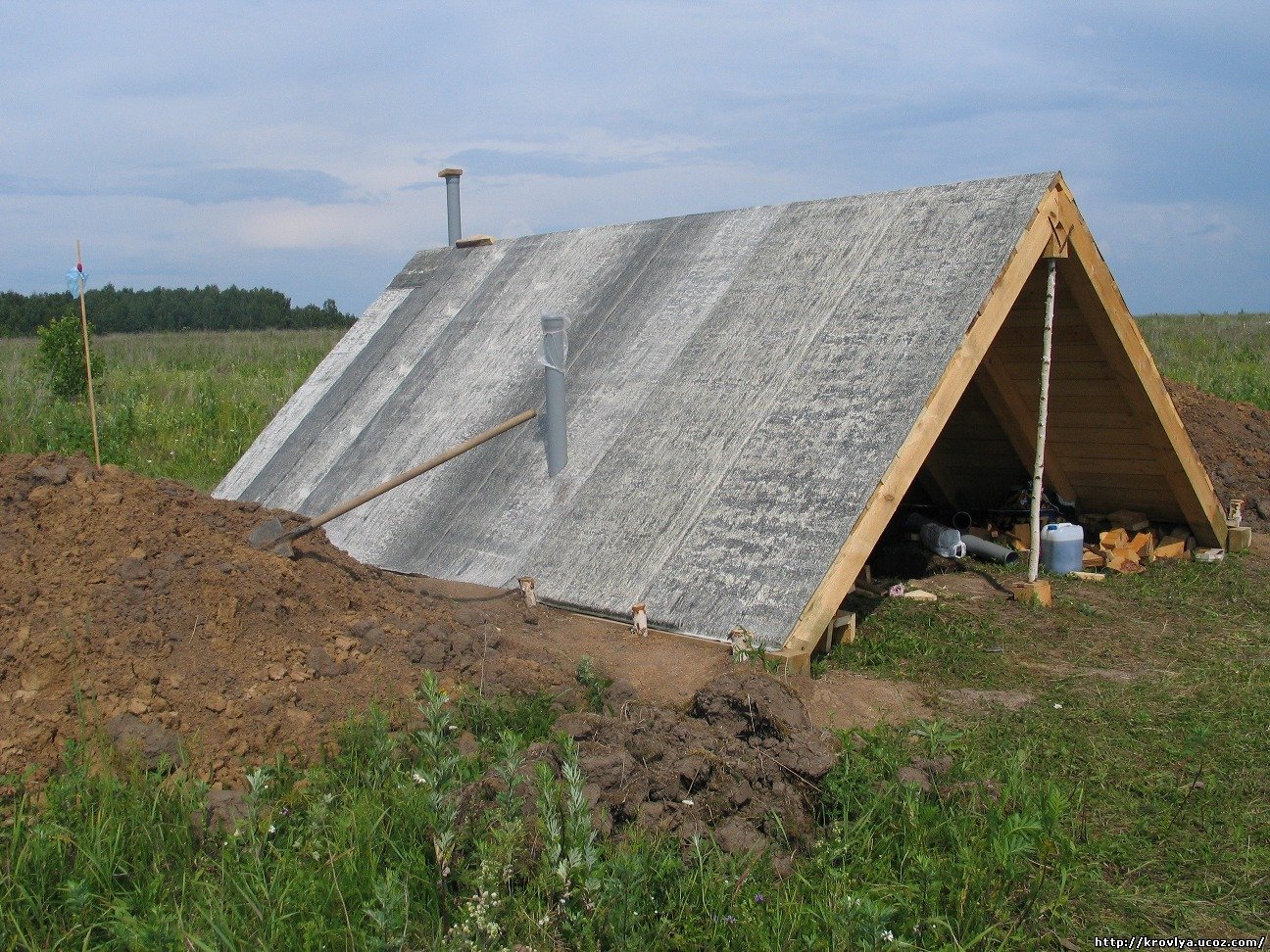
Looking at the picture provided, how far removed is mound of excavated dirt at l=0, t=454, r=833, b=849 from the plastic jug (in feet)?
11.2

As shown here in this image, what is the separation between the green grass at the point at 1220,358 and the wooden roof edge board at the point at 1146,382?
7.88 metres

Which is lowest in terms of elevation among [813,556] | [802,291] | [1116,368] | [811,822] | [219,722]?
[811,822]

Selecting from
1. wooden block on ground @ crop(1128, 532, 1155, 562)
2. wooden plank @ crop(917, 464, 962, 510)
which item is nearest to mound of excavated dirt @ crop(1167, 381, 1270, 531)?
wooden block on ground @ crop(1128, 532, 1155, 562)

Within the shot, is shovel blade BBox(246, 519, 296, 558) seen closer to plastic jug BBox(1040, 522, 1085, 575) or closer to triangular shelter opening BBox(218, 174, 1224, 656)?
triangular shelter opening BBox(218, 174, 1224, 656)

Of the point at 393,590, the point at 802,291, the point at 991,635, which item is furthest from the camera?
the point at 802,291

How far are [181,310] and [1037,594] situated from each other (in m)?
50.0

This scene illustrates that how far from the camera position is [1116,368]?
6875 millimetres

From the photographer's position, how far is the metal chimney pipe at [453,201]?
11.3m

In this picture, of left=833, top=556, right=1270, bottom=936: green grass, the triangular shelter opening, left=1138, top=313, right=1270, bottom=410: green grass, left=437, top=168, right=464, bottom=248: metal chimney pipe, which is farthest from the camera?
left=1138, top=313, right=1270, bottom=410: green grass

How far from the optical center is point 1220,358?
63.2ft

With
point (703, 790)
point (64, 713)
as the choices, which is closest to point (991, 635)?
point (703, 790)

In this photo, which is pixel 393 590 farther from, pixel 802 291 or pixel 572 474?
pixel 802 291

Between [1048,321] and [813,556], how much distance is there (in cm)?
230

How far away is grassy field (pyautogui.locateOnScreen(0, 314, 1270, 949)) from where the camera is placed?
3.05m
